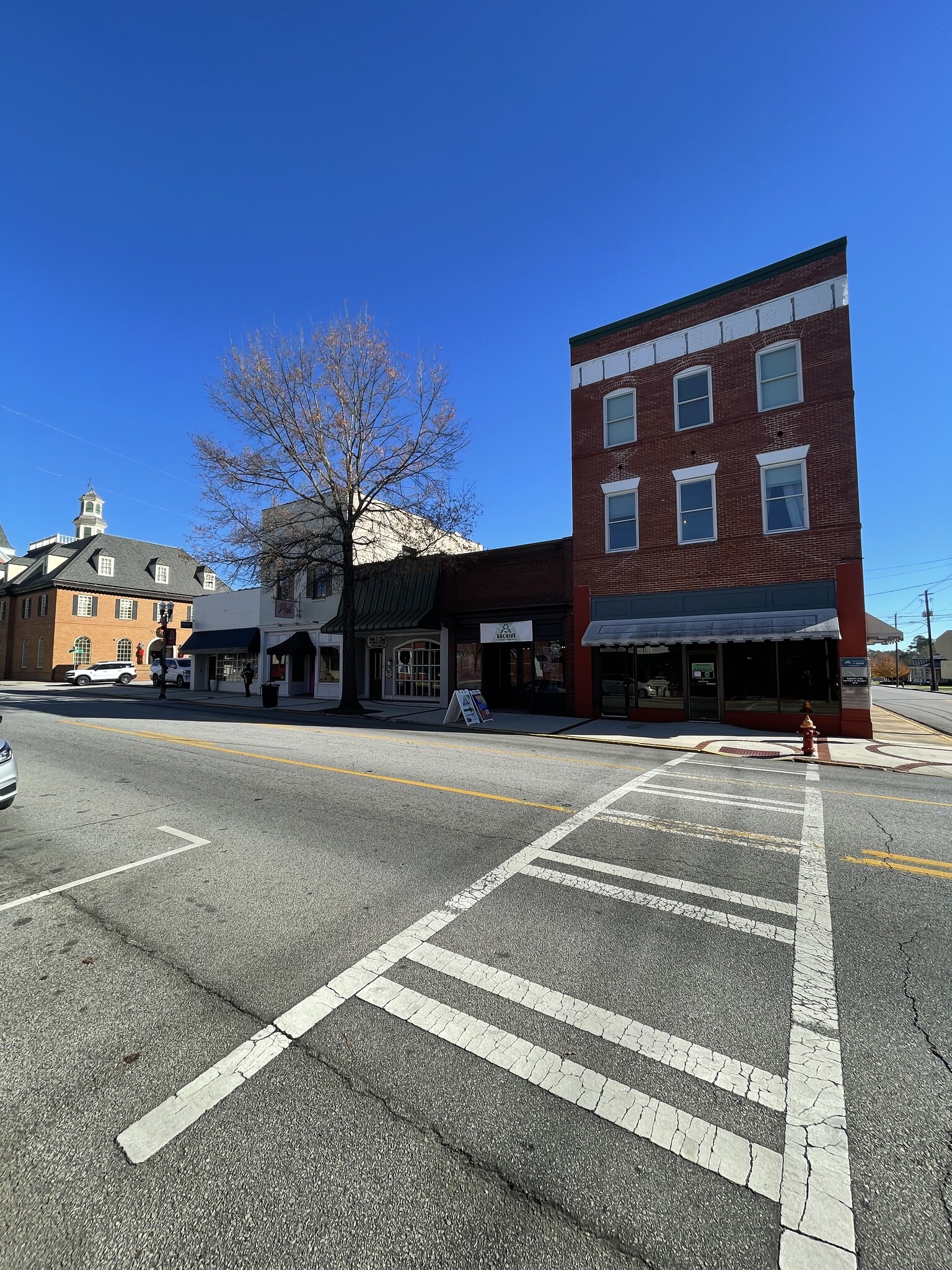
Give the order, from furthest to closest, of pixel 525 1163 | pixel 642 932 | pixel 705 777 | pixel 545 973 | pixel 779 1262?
1. pixel 705 777
2. pixel 642 932
3. pixel 545 973
4. pixel 525 1163
5. pixel 779 1262

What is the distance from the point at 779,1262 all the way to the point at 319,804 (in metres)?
6.30

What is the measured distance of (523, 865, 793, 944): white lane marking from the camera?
4.00 m

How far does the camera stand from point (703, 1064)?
2686mm

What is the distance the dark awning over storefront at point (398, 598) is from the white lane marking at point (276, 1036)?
1775 cm

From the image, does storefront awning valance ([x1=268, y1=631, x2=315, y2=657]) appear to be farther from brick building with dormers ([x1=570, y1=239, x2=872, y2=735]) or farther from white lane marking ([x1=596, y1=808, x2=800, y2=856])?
white lane marking ([x1=596, y1=808, x2=800, y2=856])

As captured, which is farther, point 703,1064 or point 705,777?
point 705,777

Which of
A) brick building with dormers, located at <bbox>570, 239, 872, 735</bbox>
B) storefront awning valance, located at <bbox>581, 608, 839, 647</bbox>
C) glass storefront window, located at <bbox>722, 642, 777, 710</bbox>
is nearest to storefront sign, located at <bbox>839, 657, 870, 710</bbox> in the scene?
brick building with dormers, located at <bbox>570, 239, 872, 735</bbox>

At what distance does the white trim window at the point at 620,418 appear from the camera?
62.1ft

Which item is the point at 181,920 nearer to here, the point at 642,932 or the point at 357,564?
the point at 642,932

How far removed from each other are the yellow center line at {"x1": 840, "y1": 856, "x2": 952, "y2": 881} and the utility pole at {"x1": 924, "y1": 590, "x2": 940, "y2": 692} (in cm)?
5224

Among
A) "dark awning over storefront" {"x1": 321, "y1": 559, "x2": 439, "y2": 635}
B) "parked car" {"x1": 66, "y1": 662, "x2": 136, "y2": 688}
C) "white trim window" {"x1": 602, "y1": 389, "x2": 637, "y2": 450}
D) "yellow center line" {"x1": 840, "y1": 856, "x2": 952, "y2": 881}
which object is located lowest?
"yellow center line" {"x1": 840, "y1": 856, "x2": 952, "y2": 881}

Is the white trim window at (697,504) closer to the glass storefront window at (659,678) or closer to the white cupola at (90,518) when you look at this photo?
the glass storefront window at (659,678)

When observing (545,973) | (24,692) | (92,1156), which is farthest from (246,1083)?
(24,692)

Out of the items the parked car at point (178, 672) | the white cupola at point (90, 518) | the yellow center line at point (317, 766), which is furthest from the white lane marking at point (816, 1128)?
the white cupola at point (90, 518)
